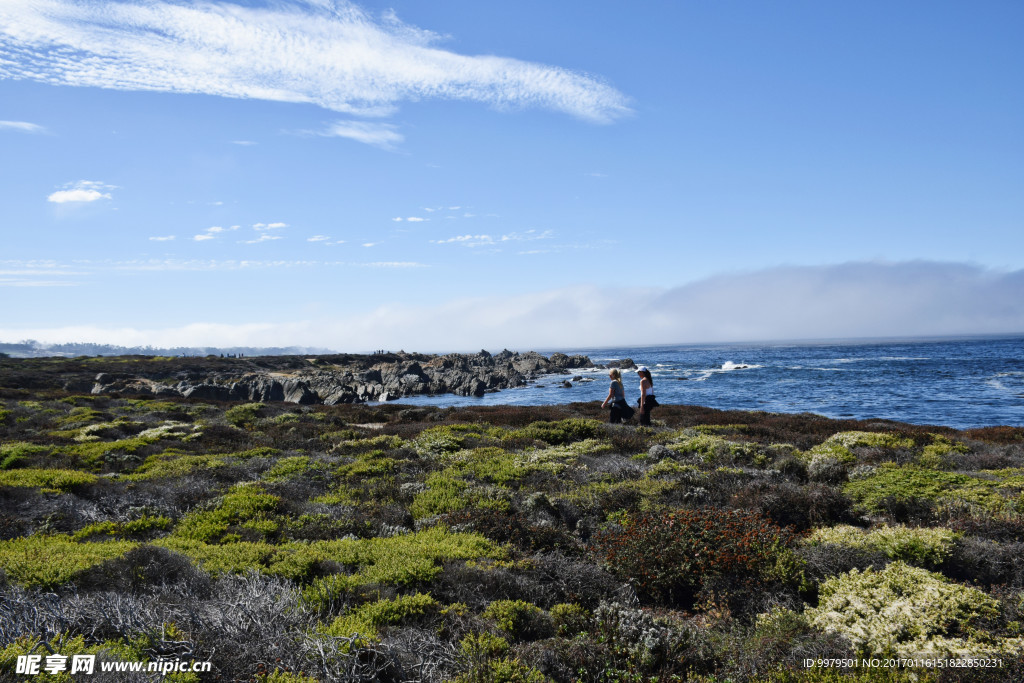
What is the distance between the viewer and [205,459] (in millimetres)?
13859

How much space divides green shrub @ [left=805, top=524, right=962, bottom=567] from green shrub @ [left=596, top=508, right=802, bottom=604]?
0.76 m

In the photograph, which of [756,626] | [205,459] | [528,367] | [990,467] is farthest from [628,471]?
[528,367]

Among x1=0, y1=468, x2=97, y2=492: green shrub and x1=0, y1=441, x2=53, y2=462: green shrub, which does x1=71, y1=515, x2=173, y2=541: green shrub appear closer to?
x1=0, y1=468, x2=97, y2=492: green shrub

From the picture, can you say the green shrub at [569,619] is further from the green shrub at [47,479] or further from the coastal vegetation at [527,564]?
the green shrub at [47,479]

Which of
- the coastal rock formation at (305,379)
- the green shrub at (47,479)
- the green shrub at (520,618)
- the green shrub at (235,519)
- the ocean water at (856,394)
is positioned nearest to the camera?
the green shrub at (520,618)

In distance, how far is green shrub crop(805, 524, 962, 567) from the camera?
6.57 meters

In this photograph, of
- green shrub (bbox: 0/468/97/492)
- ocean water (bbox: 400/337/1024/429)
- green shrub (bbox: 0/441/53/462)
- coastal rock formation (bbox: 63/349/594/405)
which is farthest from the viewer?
coastal rock formation (bbox: 63/349/594/405)

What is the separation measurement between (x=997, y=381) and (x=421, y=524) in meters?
64.1

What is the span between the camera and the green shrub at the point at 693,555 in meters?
6.77

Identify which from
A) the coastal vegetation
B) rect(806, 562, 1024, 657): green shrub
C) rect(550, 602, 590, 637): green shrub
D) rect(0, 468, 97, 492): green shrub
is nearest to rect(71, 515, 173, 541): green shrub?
the coastal vegetation

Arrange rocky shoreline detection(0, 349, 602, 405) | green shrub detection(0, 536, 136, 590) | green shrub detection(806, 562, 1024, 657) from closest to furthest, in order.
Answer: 1. green shrub detection(806, 562, 1024, 657)
2. green shrub detection(0, 536, 136, 590)
3. rocky shoreline detection(0, 349, 602, 405)

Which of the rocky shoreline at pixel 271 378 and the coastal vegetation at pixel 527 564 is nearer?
the coastal vegetation at pixel 527 564

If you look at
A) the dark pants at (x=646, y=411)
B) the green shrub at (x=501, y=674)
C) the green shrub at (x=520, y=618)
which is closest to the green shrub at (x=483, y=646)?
the green shrub at (x=501, y=674)

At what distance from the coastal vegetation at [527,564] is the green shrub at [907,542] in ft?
0.10
